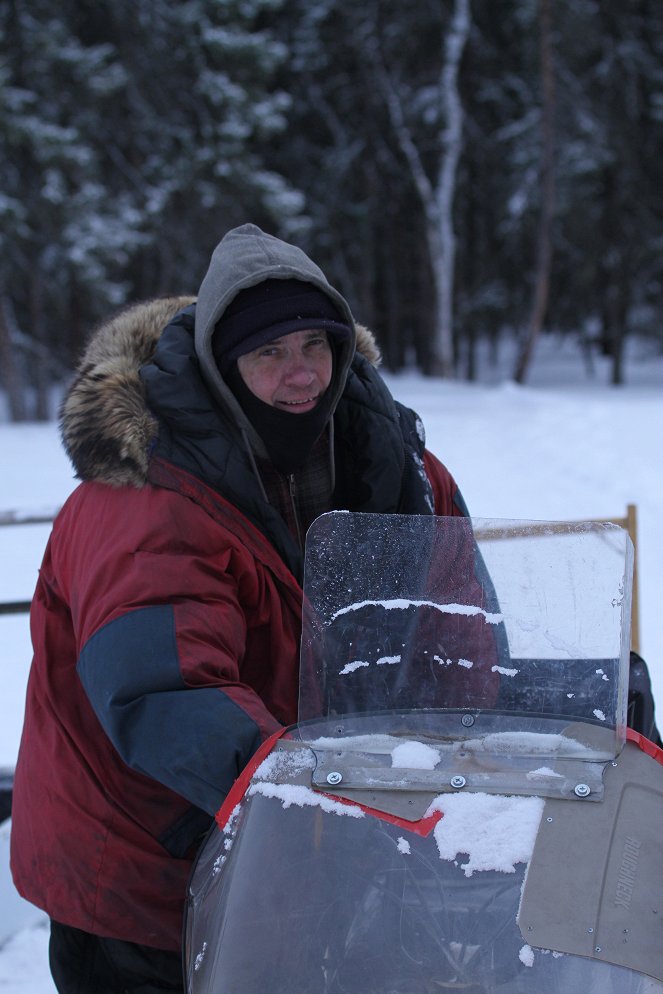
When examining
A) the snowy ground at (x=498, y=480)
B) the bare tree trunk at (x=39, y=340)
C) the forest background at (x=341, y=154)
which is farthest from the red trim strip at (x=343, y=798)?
the bare tree trunk at (x=39, y=340)

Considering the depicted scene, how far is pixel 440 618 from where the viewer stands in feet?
5.41

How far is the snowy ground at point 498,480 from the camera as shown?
3.07 m

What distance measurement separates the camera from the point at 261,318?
1952 mm

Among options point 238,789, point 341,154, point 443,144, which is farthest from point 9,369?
point 238,789

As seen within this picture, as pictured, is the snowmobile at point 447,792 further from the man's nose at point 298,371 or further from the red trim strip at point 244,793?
the man's nose at point 298,371

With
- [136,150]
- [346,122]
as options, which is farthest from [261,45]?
[346,122]

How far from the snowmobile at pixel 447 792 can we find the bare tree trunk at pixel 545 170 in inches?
746

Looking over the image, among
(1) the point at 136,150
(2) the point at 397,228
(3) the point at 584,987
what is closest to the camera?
(3) the point at 584,987

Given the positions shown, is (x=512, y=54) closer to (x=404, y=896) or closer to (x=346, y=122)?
(x=346, y=122)

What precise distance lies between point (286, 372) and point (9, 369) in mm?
16639

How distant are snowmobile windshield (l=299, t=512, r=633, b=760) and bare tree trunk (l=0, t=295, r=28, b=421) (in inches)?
645

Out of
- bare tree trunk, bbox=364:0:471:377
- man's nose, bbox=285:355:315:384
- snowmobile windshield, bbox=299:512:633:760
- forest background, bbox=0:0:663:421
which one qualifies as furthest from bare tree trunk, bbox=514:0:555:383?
snowmobile windshield, bbox=299:512:633:760

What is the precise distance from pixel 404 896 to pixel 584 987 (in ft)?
0.83

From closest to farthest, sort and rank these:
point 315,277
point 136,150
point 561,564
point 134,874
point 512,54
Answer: point 561,564 < point 134,874 < point 315,277 < point 136,150 < point 512,54
